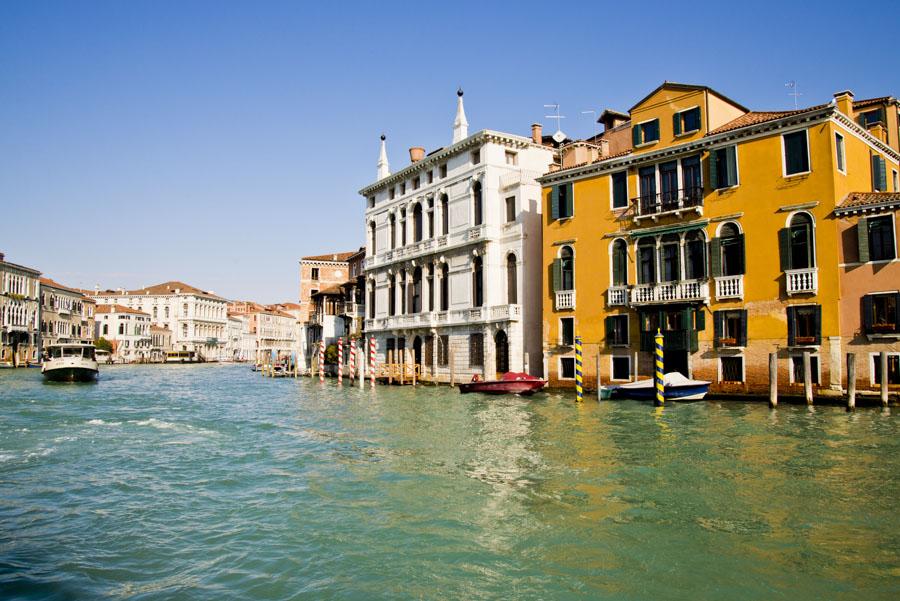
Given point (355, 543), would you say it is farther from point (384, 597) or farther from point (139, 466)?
point (139, 466)

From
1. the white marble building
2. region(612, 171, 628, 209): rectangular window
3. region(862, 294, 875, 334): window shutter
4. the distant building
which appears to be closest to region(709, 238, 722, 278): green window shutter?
region(612, 171, 628, 209): rectangular window

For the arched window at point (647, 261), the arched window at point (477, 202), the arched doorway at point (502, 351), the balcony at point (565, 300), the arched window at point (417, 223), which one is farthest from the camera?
the arched window at point (417, 223)

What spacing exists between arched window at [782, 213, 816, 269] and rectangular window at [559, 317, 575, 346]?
723 cm

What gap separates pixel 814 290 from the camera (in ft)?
57.2

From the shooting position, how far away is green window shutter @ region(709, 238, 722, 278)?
19.3m

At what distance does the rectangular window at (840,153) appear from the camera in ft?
58.0

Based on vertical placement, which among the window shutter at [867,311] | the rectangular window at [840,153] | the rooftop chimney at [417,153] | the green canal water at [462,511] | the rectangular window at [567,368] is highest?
the rooftop chimney at [417,153]

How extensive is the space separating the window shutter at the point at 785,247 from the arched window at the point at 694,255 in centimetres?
213

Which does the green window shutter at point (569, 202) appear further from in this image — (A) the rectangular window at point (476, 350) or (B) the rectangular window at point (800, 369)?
(B) the rectangular window at point (800, 369)

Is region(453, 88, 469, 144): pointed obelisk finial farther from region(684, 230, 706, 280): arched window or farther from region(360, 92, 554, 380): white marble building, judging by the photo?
region(684, 230, 706, 280): arched window

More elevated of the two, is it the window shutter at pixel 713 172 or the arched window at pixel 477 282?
the window shutter at pixel 713 172

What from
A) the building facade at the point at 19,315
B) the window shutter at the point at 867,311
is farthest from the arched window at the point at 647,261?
the building facade at the point at 19,315

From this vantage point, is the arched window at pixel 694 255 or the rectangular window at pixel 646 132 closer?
the arched window at pixel 694 255

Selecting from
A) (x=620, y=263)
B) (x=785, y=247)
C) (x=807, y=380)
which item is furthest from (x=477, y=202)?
(x=807, y=380)
